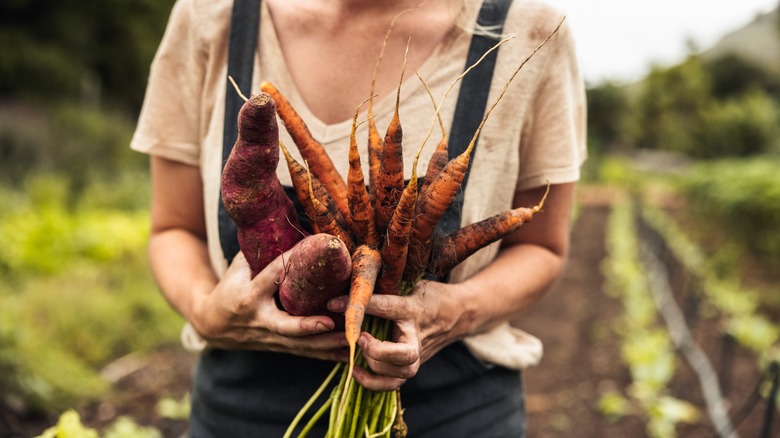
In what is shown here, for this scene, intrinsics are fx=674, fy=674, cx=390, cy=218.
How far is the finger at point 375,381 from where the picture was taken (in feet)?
3.44

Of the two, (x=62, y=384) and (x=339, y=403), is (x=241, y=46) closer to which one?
(x=339, y=403)

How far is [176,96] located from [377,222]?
1.64ft

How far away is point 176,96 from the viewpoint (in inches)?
53.1

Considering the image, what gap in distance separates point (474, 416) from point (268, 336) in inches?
18.1

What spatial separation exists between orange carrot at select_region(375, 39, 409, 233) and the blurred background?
694 mm

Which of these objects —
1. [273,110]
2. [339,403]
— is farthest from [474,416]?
[273,110]

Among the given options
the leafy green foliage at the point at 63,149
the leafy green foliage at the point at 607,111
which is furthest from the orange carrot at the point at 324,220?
the leafy green foliage at the point at 607,111

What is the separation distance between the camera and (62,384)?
12.6 ft

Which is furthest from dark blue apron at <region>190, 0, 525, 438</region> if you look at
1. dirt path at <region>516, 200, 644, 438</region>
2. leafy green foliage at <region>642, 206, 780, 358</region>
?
leafy green foliage at <region>642, 206, 780, 358</region>

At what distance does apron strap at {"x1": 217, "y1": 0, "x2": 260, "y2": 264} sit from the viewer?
4.13 ft

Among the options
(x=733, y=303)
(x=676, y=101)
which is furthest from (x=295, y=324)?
(x=676, y=101)

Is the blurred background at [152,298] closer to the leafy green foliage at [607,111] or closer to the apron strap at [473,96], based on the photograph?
the apron strap at [473,96]

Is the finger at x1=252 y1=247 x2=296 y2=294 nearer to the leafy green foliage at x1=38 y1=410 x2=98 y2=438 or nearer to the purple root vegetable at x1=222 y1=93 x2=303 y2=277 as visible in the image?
the purple root vegetable at x1=222 y1=93 x2=303 y2=277

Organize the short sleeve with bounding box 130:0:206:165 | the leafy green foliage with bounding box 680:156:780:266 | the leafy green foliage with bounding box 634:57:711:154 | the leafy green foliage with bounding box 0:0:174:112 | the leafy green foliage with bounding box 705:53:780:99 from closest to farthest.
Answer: the short sleeve with bounding box 130:0:206:165
the leafy green foliage with bounding box 680:156:780:266
the leafy green foliage with bounding box 0:0:174:112
the leafy green foliage with bounding box 634:57:711:154
the leafy green foliage with bounding box 705:53:780:99
